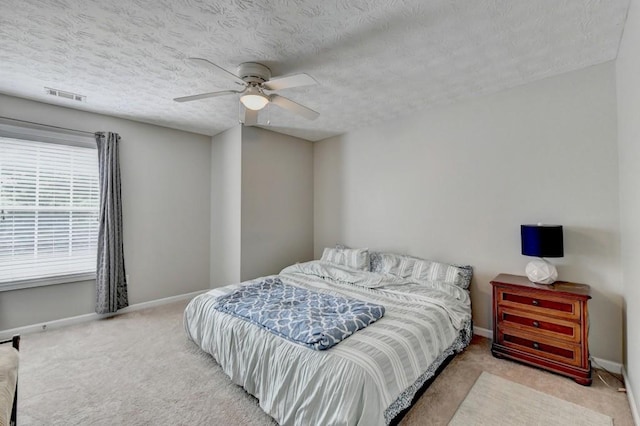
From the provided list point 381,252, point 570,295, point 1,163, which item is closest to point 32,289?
point 1,163

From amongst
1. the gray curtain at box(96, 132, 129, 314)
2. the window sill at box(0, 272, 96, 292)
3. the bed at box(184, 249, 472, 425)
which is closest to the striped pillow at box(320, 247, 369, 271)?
the bed at box(184, 249, 472, 425)

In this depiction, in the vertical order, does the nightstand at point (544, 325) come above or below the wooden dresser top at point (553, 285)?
below

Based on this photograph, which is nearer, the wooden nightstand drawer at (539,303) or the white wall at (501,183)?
the wooden nightstand drawer at (539,303)

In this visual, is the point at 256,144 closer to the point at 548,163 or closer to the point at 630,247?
the point at 548,163

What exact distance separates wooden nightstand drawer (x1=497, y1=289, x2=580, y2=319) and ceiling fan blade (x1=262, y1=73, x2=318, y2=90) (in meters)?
2.51

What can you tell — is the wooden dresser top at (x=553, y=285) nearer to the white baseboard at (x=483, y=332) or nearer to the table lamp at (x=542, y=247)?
the table lamp at (x=542, y=247)

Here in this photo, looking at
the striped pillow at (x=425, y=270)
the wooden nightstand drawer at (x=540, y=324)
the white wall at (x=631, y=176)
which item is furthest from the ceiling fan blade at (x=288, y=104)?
the wooden nightstand drawer at (x=540, y=324)

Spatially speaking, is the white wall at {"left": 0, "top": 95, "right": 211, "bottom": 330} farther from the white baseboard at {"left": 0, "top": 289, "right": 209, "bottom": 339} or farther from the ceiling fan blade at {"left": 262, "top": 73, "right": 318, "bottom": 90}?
the ceiling fan blade at {"left": 262, "top": 73, "right": 318, "bottom": 90}

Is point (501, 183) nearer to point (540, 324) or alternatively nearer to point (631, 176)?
point (631, 176)

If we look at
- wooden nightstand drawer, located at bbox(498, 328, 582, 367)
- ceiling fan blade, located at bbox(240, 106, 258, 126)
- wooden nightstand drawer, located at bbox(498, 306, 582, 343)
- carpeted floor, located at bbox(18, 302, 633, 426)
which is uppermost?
ceiling fan blade, located at bbox(240, 106, 258, 126)

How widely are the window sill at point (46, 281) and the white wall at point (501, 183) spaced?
357 centimetres

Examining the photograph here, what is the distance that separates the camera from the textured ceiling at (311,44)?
1802mm

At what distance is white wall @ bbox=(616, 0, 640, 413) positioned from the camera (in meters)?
1.73

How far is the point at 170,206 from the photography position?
14.1ft
